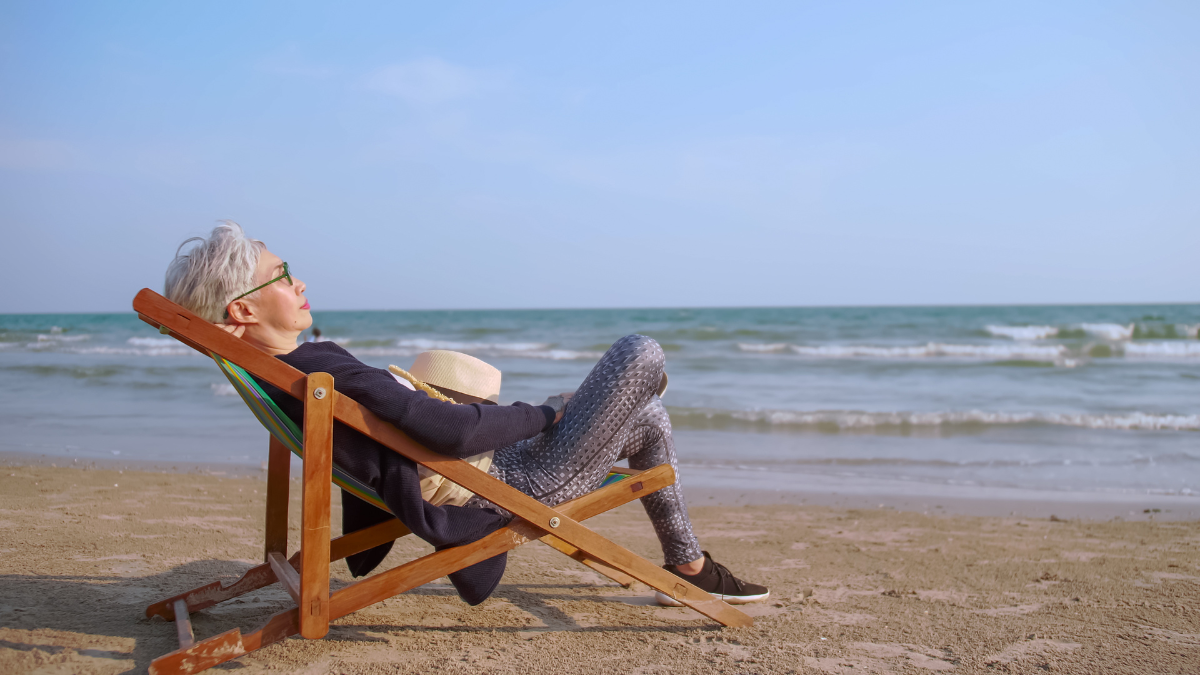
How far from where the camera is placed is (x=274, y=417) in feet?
6.86

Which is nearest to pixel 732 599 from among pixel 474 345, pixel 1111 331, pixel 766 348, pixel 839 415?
pixel 839 415

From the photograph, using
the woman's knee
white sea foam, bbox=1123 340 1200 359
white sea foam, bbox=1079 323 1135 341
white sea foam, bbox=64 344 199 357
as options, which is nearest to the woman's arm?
the woman's knee

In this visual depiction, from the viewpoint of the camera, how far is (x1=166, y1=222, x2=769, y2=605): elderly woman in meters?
1.98

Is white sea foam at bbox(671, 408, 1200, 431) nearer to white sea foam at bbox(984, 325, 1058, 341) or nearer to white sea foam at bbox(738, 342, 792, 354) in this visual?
white sea foam at bbox(738, 342, 792, 354)

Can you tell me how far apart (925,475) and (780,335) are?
19.2 m

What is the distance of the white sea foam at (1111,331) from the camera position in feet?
78.5

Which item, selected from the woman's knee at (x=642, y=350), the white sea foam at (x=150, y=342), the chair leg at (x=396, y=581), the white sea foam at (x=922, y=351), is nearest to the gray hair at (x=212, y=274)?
the chair leg at (x=396, y=581)

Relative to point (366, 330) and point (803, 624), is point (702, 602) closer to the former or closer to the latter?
point (803, 624)

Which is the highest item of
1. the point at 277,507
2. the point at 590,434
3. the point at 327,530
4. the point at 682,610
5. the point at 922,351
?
the point at 590,434

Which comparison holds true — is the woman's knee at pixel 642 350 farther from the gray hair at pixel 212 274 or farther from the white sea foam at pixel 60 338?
the white sea foam at pixel 60 338

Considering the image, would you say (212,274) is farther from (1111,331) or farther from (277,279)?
(1111,331)

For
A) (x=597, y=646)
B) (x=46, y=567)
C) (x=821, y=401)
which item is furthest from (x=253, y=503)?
(x=821, y=401)

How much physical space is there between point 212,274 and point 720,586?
2.06 m

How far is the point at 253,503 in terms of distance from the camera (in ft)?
15.0
